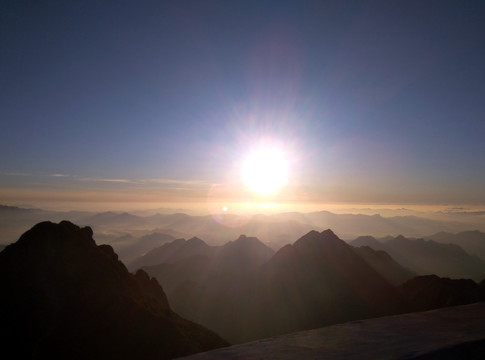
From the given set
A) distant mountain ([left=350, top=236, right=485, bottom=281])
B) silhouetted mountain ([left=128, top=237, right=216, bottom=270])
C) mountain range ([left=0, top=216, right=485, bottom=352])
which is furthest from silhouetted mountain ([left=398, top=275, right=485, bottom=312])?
distant mountain ([left=350, top=236, right=485, bottom=281])

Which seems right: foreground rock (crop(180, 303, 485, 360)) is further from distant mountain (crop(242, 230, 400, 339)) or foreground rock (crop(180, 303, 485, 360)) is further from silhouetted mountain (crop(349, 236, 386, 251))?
silhouetted mountain (crop(349, 236, 386, 251))

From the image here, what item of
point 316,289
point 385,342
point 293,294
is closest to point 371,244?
point 316,289

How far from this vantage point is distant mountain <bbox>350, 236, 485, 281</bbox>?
15685cm

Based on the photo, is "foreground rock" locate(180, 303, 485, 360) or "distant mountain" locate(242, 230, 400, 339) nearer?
"foreground rock" locate(180, 303, 485, 360)

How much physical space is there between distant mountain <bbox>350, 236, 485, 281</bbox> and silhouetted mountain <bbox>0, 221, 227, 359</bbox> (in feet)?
521

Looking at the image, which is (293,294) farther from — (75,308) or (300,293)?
(75,308)

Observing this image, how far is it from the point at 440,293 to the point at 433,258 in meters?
151

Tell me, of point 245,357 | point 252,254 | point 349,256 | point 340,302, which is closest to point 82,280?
point 245,357

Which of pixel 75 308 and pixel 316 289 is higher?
pixel 75 308

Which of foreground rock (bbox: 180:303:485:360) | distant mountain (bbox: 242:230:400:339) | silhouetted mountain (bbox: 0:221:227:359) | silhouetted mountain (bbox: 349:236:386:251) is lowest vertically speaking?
silhouetted mountain (bbox: 349:236:386:251)

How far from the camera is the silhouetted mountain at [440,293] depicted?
50791mm

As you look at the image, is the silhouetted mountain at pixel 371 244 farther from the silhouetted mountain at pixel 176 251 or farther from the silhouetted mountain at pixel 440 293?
the silhouetted mountain at pixel 440 293

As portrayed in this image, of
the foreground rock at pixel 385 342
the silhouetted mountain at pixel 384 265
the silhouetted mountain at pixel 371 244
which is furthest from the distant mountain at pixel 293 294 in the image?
the silhouetted mountain at pixel 371 244

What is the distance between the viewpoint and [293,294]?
66.6 meters
